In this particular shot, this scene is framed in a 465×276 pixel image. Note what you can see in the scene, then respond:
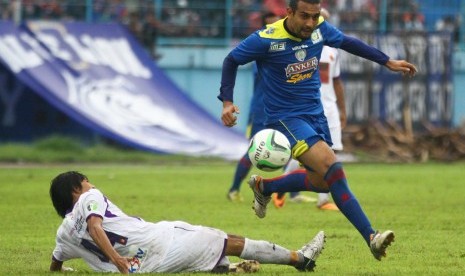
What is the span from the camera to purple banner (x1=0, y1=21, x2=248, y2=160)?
2725cm

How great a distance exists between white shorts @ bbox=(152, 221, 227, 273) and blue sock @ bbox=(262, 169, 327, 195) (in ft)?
5.87

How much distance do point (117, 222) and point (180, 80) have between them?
2064cm

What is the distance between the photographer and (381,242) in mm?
10031

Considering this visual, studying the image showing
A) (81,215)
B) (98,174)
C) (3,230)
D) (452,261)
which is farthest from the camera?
(98,174)

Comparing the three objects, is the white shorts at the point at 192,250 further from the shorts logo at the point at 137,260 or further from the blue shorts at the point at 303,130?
the blue shorts at the point at 303,130

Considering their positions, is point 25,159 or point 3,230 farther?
point 25,159

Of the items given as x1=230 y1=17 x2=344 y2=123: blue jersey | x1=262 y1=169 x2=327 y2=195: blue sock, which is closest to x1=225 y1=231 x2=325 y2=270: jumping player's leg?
x1=262 y1=169 x2=327 y2=195: blue sock

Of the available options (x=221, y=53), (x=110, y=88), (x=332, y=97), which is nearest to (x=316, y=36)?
(x=332, y=97)

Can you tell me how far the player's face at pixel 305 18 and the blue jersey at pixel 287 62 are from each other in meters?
0.18

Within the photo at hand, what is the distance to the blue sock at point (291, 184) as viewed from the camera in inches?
456

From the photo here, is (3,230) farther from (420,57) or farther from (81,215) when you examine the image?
(420,57)

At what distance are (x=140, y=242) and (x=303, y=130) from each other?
2.12 meters

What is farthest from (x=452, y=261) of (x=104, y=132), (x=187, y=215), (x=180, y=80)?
(x=180, y=80)

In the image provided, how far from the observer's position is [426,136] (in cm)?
2911
